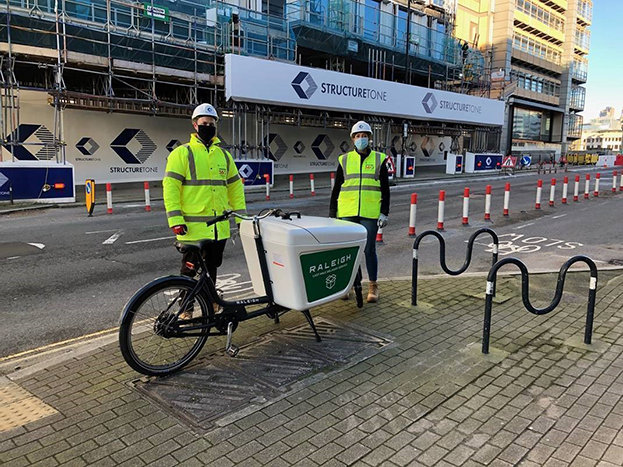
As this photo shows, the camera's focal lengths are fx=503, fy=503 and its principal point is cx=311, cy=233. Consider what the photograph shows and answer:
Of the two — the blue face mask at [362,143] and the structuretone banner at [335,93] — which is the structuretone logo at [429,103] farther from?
the blue face mask at [362,143]

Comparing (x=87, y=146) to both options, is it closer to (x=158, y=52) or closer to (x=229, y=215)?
(x=158, y=52)

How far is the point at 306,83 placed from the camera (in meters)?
24.2

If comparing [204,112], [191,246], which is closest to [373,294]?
[191,246]

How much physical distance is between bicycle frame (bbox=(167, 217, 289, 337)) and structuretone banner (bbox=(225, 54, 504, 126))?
18.0 meters

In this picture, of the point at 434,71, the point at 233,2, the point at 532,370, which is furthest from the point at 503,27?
the point at 532,370

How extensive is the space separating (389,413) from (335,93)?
23821mm

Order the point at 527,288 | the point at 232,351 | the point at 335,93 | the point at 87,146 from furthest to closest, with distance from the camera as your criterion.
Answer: the point at 335,93 < the point at 87,146 < the point at 527,288 < the point at 232,351

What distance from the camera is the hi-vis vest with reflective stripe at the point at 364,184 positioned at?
19.2ft

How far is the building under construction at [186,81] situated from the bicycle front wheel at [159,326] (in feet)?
47.4

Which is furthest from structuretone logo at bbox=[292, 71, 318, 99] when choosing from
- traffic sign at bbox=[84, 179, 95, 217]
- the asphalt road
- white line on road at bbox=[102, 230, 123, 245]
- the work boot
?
the work boot

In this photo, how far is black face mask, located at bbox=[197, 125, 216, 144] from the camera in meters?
Answer: 4.61

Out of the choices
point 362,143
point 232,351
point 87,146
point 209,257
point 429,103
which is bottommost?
point 232,351

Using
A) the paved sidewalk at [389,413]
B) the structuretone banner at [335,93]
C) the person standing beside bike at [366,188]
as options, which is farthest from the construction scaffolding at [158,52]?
the paved sidewalk at [389,413]

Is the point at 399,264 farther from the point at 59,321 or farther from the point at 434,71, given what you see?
the point at 434,71
